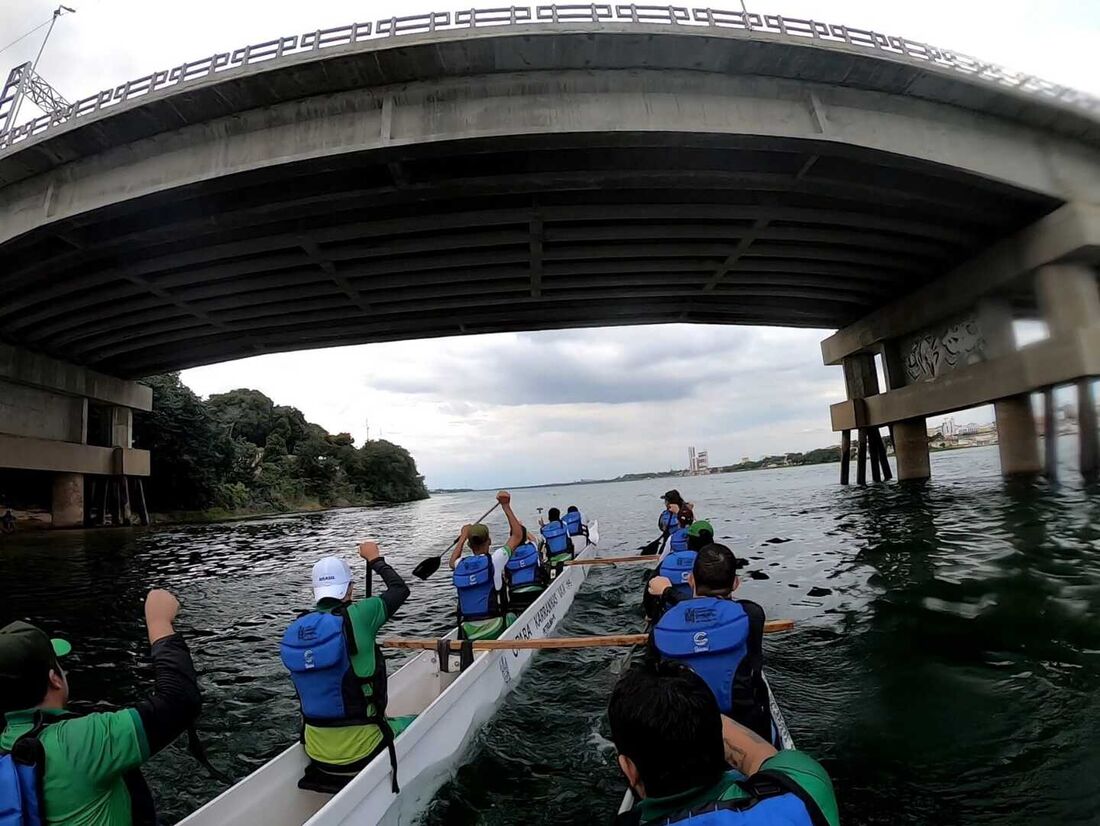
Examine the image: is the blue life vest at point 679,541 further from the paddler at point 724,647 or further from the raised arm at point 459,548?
the paddler at point 724,647

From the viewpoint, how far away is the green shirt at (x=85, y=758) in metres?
2.21

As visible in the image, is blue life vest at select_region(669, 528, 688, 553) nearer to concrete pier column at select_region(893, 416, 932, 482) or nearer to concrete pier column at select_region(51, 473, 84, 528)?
concrete pier column at select_region(893, 416, 932, 482)

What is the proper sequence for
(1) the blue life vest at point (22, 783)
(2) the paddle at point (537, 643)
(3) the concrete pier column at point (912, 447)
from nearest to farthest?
(1) the blue life vest at point (22, 783) < (2) the paddle at point (537, 643) < (3) the concrete pier column at point (912, 447)

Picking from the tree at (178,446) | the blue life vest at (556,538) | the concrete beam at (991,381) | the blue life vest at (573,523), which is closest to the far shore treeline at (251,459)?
the tree at (178,446)

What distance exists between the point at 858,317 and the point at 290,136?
2910 centimetres

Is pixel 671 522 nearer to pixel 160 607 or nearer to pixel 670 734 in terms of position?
pixel 160 607

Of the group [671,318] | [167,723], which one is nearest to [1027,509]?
[671,318]

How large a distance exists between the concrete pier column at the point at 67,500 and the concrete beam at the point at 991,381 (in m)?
44.1

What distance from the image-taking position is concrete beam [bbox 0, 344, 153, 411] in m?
26.4

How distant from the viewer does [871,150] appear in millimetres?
15781

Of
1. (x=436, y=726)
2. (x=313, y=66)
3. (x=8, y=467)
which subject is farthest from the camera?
(x=8, y=467)

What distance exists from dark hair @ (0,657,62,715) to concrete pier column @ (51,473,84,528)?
38.9 meters

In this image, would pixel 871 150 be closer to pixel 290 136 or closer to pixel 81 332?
pixel 290 136

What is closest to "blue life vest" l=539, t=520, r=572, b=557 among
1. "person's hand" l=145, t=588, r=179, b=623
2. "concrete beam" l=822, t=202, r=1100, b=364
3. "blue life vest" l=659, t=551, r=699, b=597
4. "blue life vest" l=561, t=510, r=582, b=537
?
"blue life vest" l=561, t=510, r=582, b=537
